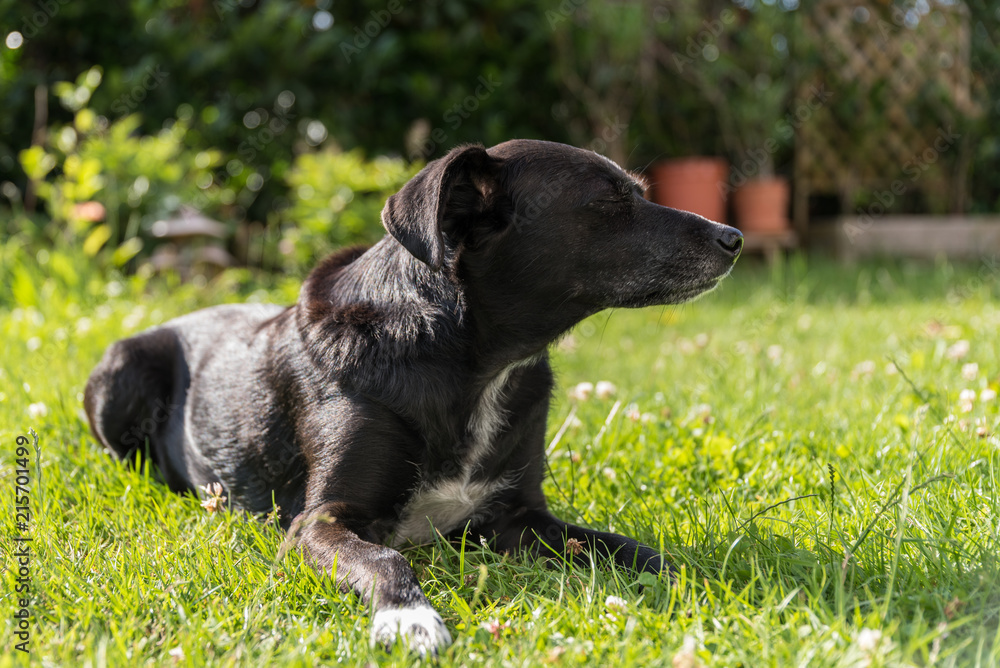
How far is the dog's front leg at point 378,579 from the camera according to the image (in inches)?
60.5

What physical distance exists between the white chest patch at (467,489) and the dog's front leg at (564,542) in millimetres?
97

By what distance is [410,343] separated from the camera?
203 cm

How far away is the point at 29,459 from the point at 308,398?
977 mm

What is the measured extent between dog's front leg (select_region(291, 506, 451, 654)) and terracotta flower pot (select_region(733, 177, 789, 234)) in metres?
6.14

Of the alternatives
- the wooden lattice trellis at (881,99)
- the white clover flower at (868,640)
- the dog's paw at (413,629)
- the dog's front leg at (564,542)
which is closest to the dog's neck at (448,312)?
the dog's front leg at (564,542)

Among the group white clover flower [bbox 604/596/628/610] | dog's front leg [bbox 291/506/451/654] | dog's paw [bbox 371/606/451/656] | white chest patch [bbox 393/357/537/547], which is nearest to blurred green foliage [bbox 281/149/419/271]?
white chest patch [bbox 393/357/537/547]

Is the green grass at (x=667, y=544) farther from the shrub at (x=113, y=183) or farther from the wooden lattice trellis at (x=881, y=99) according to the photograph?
the wooden lattice trellis at (x=881, y=99)

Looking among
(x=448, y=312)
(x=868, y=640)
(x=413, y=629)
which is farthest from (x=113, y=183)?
(x=868, y=640)

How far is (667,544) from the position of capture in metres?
1.92

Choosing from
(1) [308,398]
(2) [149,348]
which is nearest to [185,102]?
(2) [149,348]

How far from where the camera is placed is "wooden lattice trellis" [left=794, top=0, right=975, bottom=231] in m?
8.05

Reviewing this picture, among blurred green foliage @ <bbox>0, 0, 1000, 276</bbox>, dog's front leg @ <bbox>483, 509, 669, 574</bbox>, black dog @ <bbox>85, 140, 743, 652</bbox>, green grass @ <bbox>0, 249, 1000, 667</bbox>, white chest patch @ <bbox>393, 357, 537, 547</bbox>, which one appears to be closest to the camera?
green grass @ <bbox>0, 249, 1000, 667</bbox>

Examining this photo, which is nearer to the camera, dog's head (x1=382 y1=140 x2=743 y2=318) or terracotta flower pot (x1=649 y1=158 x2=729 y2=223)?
dog's head (x1=382 y1=140 x2=743 y2=318)

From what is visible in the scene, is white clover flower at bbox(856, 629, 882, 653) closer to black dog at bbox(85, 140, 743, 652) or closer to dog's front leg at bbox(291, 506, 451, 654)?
black dog at bbox(85, 140, 743, 652)
